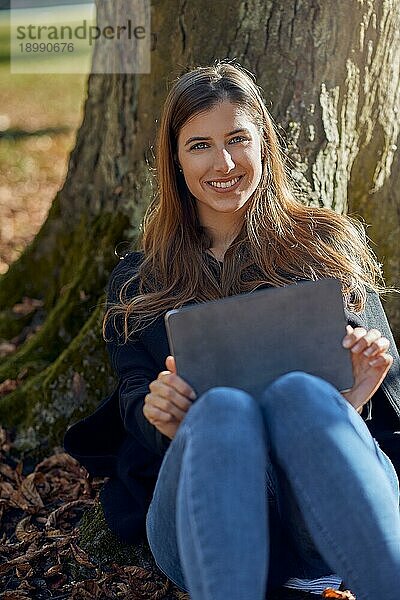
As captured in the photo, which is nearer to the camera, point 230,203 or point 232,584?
point 232,584

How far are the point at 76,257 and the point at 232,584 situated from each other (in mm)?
2160

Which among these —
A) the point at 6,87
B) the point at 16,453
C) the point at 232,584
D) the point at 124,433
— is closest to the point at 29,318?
the point at 16,453

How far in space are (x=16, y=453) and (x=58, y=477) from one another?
0.22m

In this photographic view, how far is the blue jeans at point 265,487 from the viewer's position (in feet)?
6.93

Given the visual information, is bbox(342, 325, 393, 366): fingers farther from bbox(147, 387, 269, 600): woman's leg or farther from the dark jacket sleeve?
the dark jacket sleeve

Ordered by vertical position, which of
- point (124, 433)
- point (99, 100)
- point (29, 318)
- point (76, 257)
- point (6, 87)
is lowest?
point (124, 433)

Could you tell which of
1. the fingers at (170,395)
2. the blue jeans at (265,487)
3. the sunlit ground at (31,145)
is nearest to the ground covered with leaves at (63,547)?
the blue jeans at (265,487)

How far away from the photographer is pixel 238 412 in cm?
223

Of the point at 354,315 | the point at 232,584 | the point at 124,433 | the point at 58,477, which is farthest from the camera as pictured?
the point at 58,477

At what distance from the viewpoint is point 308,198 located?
10.9 feet

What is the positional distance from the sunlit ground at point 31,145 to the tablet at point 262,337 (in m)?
3.17

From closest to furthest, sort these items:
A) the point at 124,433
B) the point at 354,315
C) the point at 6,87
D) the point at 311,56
A: the point at 354,315
the point at 124,433
the point at 311,56
the point at 6,87

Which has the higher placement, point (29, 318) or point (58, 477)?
point (29, 318)

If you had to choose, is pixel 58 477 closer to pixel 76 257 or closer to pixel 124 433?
pixel 124 433
